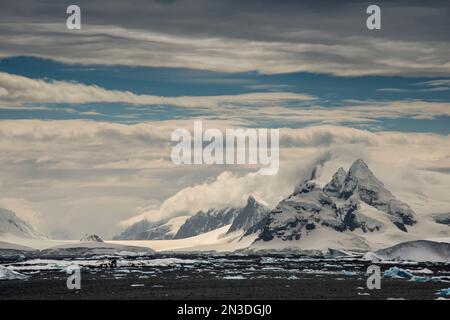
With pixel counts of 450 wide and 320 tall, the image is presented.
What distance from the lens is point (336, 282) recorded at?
142 meters

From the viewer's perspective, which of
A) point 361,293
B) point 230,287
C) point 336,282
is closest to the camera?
point 361,293

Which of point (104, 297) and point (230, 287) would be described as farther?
point (230, 287)

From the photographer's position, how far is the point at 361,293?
384 ft
